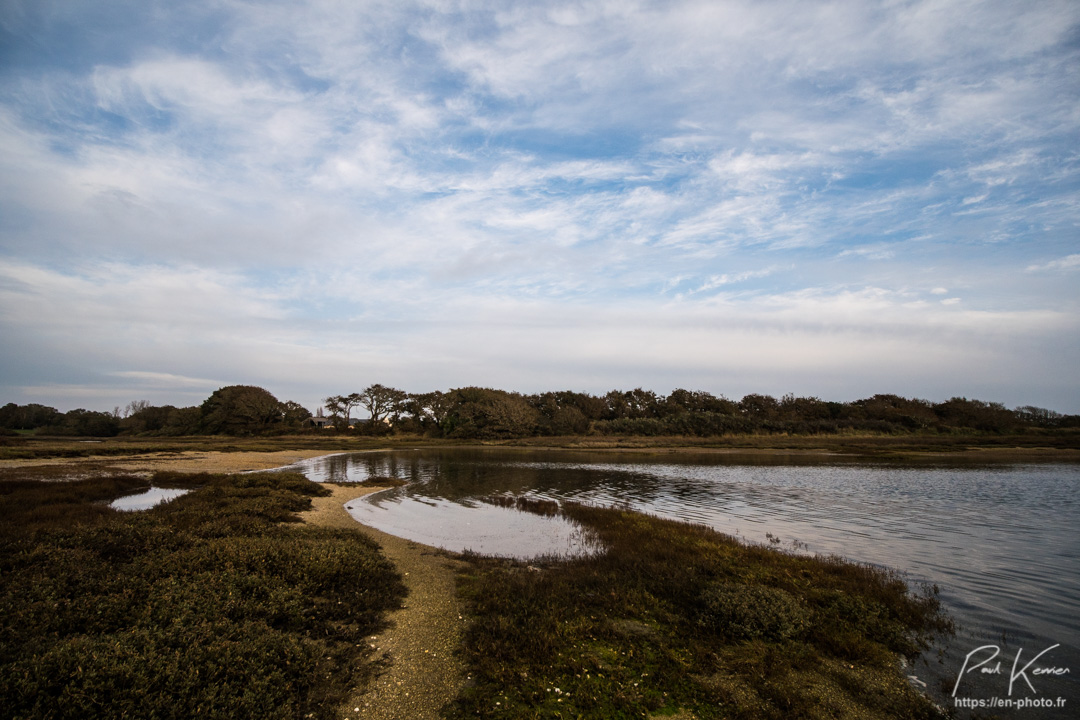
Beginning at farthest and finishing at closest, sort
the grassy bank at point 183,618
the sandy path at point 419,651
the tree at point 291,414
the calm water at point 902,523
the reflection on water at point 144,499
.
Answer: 1. the tree at point 291,414
2. the reflection on water at point 144,499
3. the calm water at point 902,523
4. the sandy path at point 419,651
5. the grassy bank at point 183,618

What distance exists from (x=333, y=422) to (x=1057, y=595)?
123m

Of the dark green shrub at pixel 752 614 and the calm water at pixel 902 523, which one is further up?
the dark green shrub at pixel 752 614

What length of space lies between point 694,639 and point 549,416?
10140 cm

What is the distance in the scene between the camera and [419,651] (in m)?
7.73

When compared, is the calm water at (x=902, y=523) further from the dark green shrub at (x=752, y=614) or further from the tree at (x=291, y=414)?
the tree at (x=291, y=414)

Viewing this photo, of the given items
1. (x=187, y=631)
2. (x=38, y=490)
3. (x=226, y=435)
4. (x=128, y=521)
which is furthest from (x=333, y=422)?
(x=187, y=631)

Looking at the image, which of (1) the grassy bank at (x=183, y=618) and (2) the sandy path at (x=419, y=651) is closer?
(1) the grassy bank at (x=183, y=618)

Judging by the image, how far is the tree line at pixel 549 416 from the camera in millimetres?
90625

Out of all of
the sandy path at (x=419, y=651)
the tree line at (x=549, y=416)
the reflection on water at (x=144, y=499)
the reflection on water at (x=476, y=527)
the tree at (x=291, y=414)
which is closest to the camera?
the sandy path at (x=419, y=651)

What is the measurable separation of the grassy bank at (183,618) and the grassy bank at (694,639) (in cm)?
220

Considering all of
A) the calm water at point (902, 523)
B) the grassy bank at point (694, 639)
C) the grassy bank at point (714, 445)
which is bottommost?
the grassy bank at point (714, 445)

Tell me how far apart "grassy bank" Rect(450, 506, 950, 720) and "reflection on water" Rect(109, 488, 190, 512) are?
17910 millimetres
